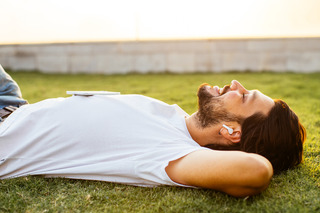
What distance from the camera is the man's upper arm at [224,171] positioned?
1460 mm

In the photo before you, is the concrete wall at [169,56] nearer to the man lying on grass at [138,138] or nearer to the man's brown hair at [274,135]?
the man lying on grass at [138,138]

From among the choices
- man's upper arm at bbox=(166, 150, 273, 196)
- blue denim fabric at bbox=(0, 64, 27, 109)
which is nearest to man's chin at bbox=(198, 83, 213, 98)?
man's upper arm at bbox=(166, 150, 273, 196)

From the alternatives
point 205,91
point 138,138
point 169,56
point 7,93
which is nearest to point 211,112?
point 205,91

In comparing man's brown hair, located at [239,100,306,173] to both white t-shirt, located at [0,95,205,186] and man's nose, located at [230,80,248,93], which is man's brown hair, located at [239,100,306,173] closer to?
man's nose, located at [230,80,248,93]

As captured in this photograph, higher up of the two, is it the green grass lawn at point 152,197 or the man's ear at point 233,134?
the man's ear at point 233,134

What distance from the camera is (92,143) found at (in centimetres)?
179

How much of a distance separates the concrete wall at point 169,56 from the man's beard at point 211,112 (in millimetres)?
5612

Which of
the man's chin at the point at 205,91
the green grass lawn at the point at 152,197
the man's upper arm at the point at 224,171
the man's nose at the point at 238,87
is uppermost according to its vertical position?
the man's nose at the point at 238,87

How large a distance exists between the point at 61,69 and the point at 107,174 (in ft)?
22.3

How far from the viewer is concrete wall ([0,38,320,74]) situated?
7316mm

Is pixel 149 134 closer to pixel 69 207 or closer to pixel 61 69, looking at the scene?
pixel 69 207

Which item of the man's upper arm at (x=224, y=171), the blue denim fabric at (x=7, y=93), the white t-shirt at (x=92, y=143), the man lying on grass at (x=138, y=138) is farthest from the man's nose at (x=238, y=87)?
the blue denim fabric at (x=7, y=93)

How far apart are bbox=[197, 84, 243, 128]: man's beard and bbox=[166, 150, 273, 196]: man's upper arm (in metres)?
0.40

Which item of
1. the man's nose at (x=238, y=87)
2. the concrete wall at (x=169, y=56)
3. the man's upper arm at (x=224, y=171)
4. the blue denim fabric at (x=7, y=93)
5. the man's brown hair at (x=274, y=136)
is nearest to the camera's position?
the man's upper arm at (x=224, y=171)
